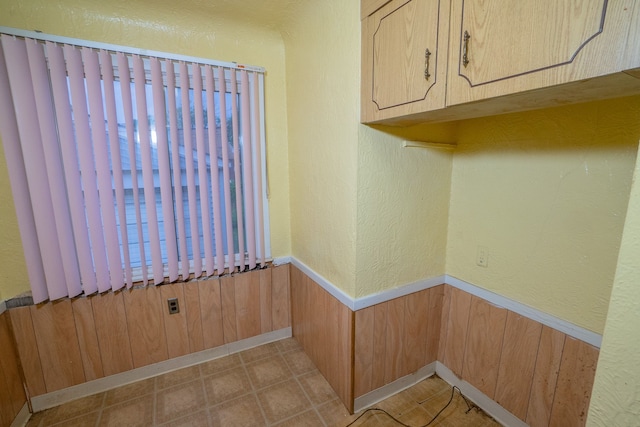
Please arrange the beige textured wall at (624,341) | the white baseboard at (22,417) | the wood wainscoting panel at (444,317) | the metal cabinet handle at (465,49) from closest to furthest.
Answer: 1. the beige textured wall at (624,341)
2. the metal cabinet handle at (465,49)
3. the white baseboard at (22,417)
4. the wood wainscoting panel at (444,317)

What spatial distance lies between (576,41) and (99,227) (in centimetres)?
208

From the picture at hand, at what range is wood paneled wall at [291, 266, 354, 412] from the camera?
1.48 meters

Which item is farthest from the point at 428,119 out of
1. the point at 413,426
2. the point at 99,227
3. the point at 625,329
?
the point at 99,227

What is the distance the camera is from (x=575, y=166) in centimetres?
111

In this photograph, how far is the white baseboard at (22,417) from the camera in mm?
1378

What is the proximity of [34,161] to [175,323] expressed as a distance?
1.17 metres

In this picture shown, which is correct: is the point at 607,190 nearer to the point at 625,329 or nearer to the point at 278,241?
the point at 625,329

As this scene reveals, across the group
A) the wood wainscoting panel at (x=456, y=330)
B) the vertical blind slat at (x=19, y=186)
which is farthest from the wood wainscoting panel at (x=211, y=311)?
the wood wainscoting panel at (x=456, y=330)

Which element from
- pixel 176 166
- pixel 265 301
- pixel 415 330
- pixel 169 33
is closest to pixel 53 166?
pixel 176 166

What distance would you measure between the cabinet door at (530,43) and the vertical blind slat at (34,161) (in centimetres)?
187

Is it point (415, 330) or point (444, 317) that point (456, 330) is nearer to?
point (444, 317)

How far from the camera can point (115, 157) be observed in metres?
1.49

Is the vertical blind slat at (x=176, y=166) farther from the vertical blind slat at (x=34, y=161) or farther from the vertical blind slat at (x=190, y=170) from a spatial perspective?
the vertical blind slat at (x=34, y=161)

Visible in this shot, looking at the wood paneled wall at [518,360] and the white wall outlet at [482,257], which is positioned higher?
the white wall outlet at [482,257]
